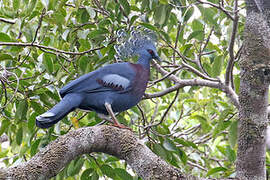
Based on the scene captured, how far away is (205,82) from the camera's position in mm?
3557

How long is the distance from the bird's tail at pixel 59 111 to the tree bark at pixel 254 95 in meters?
1.30

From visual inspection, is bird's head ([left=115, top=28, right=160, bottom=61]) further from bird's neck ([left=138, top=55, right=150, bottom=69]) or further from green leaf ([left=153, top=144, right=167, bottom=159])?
green leaf ([left=153, top=144, right=167, bottom=159])

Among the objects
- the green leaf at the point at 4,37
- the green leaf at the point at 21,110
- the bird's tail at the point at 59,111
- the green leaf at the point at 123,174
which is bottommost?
the green leaf at the point at 123,174

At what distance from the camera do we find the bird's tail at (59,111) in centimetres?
283

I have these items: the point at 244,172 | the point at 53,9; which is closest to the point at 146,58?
the point at 53,9

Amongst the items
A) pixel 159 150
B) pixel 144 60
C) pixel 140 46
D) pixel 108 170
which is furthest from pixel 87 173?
pixel 140 46

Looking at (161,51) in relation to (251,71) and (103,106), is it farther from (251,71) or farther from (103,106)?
(251,71)

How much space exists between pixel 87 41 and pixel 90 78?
39 centimetres

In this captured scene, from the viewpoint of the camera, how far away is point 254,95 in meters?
2.28

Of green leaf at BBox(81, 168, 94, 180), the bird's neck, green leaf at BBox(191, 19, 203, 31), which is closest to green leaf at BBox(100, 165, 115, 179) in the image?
green leaf at BBox(81, 168, 94, 180)

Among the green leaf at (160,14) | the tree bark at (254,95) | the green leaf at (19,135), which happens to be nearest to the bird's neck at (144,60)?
the green leaf at (160,14)

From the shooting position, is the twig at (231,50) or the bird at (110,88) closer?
the twig at (231,50)

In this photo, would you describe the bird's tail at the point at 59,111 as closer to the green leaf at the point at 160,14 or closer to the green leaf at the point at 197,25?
the green leaf at the point at 160,14

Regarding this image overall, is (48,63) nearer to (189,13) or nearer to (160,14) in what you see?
(160,14)
